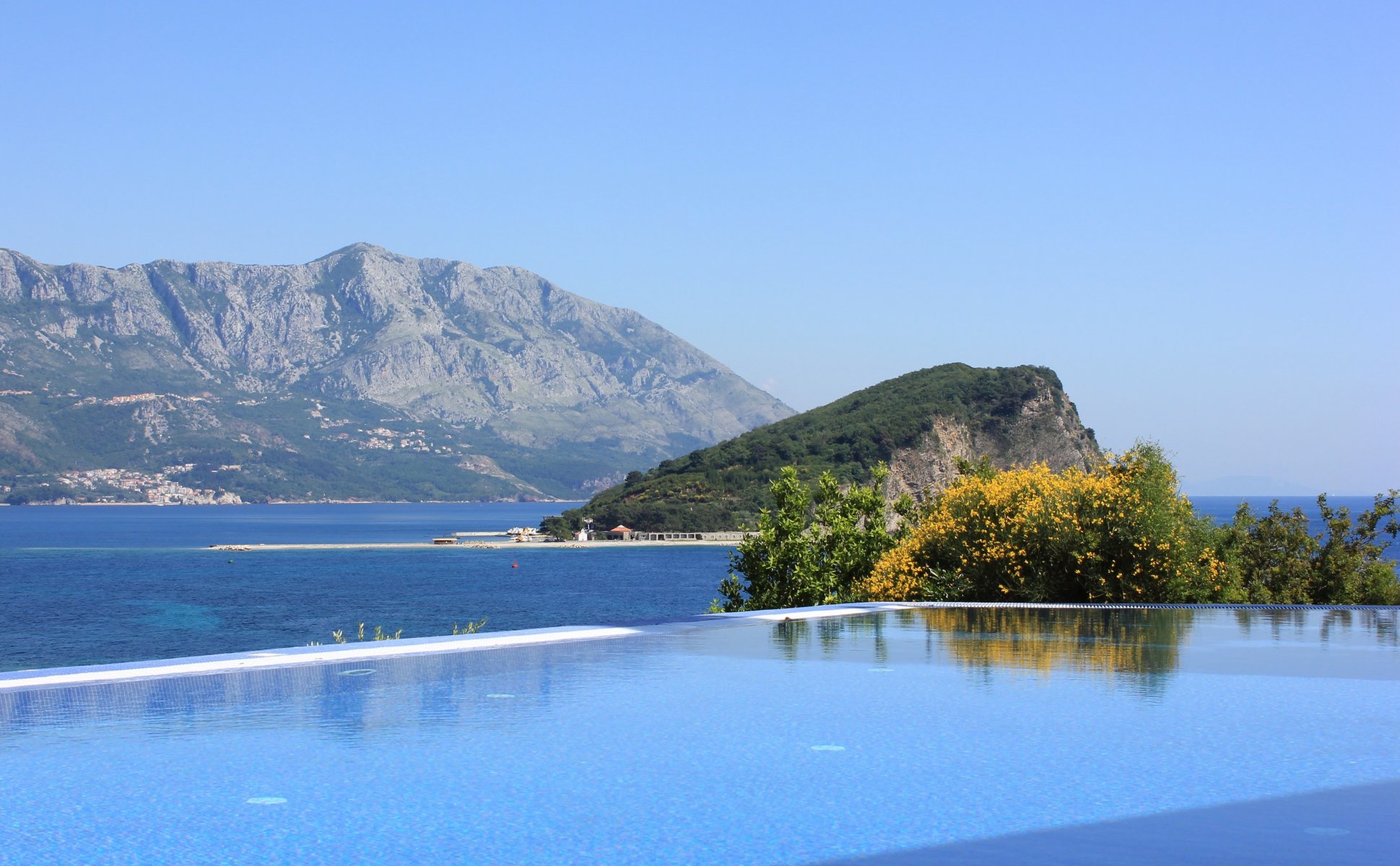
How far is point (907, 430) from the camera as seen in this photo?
131 m

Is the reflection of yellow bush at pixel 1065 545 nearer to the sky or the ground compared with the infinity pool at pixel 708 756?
nearer to the sky

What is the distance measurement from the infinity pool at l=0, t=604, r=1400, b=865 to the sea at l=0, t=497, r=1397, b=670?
4.38 m

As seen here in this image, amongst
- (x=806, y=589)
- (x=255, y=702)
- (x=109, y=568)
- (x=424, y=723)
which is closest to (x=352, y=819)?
(x=424, y=723)

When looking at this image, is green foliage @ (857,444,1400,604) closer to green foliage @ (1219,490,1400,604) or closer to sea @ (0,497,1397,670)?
sea @ (0,497,1397,670)

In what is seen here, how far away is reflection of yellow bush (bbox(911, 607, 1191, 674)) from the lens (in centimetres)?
955

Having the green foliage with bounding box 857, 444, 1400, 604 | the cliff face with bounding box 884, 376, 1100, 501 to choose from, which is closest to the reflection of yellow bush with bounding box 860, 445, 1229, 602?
the green foliage with bounding box 857, 444, 1400, 604

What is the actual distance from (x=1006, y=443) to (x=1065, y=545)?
125 metres

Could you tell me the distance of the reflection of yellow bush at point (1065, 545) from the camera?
602 inches

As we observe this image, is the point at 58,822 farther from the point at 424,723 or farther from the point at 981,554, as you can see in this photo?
the point at 981,554

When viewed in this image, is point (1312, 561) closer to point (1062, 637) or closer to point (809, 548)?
point (809, 548)

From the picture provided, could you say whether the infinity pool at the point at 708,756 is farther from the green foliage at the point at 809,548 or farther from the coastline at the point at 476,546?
the coastline at the point at 476,546

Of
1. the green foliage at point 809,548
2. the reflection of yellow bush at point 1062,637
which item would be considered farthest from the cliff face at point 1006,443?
the reflection of yellow bush at point 1062,637

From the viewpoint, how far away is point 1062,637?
11.3 meters

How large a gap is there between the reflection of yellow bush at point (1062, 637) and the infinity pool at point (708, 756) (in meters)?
0.08
